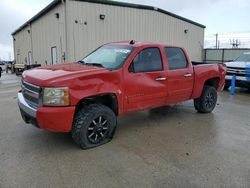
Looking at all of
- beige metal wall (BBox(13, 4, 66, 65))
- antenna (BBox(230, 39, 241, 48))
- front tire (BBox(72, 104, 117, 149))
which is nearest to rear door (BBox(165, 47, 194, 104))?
front tire (BBox(72, 104, 117, 149))

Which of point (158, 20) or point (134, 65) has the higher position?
point (158, 20)

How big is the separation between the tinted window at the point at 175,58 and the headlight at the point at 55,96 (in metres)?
2.57

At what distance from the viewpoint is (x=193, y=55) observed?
72.3ft

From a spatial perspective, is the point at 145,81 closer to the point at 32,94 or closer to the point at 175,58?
the point at 175,58

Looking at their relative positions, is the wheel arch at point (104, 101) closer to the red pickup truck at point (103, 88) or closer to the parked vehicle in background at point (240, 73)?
the red pickup truck at point (103, 88)

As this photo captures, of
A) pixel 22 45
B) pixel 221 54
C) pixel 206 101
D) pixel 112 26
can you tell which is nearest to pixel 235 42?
pixel 221 54

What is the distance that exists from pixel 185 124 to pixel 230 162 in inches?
75.3

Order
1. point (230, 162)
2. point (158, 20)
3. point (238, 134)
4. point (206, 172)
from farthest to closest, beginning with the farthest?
point (158, 20) < point (238, 134) < point (230, 162) < point (206, 172)

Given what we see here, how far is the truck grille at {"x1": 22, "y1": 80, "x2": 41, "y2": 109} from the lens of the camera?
12.4 feet

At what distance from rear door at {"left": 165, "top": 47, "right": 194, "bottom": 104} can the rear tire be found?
0.64m

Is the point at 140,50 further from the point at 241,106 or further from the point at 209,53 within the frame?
the point at 209,53

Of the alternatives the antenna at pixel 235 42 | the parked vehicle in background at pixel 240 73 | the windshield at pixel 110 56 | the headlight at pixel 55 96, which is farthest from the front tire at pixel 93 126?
the antenna at pixel 235 42

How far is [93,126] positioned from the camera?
163 inches

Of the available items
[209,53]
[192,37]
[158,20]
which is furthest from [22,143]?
[209,53]
